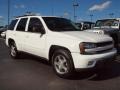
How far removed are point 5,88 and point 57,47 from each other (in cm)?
186

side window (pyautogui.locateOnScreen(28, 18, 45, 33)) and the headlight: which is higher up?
side window (pyautogui.locateOnScreen(28, 18, 45, 33))

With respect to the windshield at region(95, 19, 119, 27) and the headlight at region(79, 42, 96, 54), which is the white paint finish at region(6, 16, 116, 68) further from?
the windshield at region(95, 19, 119, 27)

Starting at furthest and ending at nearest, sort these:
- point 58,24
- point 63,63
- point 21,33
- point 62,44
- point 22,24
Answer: point 22,24, point 21,33, point 58,24, point 63,63, point 62,44

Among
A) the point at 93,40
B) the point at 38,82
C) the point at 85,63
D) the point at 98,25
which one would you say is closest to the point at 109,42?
the point at 93,40

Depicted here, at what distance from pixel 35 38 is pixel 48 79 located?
5.37ft

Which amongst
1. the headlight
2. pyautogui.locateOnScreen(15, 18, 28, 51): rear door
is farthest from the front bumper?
pyautogui.locateOnScreen(15, 18, 28, 51): rear door

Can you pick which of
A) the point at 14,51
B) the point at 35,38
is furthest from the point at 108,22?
the point at 35,38

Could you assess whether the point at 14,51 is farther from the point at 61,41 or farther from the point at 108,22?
the point at 108,22

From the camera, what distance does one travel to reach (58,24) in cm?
715

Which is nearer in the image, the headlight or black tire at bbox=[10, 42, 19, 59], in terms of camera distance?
the headlight

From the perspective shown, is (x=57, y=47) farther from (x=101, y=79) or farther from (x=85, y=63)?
(x=101, y=79)

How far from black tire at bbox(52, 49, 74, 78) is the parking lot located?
0.17 metres

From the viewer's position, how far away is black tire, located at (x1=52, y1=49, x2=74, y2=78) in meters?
5.76

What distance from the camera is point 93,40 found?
5.69m
